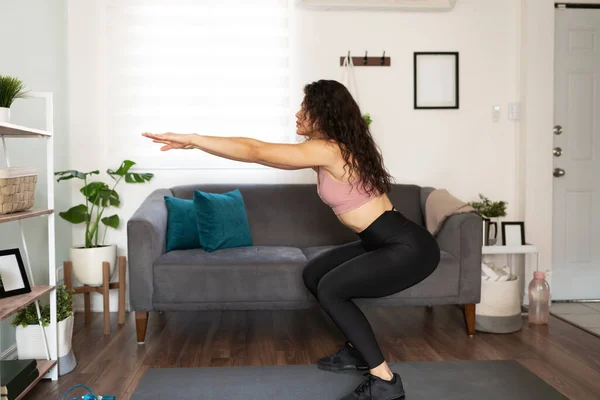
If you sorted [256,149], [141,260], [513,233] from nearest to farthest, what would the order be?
[256,149]
[141,260]
[513,233]

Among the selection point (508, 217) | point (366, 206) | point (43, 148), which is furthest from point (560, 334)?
point (43, 148)

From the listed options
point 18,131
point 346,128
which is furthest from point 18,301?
point 346,128

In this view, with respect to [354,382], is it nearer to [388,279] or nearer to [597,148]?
[388,279]

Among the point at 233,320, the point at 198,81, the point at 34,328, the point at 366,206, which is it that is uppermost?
the point at 198,81

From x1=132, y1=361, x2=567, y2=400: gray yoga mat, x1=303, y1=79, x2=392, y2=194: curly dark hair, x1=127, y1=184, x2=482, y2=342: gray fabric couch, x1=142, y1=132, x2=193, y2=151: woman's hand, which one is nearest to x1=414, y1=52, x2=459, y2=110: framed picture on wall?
x1=127, y1=184, x2=482, y2=342: gray fabric couch

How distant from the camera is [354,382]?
2.43m

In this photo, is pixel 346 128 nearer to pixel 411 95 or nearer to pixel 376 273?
pixel 376 273

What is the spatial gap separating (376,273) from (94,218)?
8.00ft

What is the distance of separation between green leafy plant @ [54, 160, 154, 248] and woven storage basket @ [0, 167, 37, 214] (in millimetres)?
1040

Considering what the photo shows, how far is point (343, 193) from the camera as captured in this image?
229 centimetres

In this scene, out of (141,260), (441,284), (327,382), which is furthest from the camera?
(441,284)

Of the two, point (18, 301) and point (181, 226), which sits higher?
point (181, 226)

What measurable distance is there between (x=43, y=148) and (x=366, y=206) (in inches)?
77.6

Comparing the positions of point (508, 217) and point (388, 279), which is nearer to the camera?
point (388, 279)
